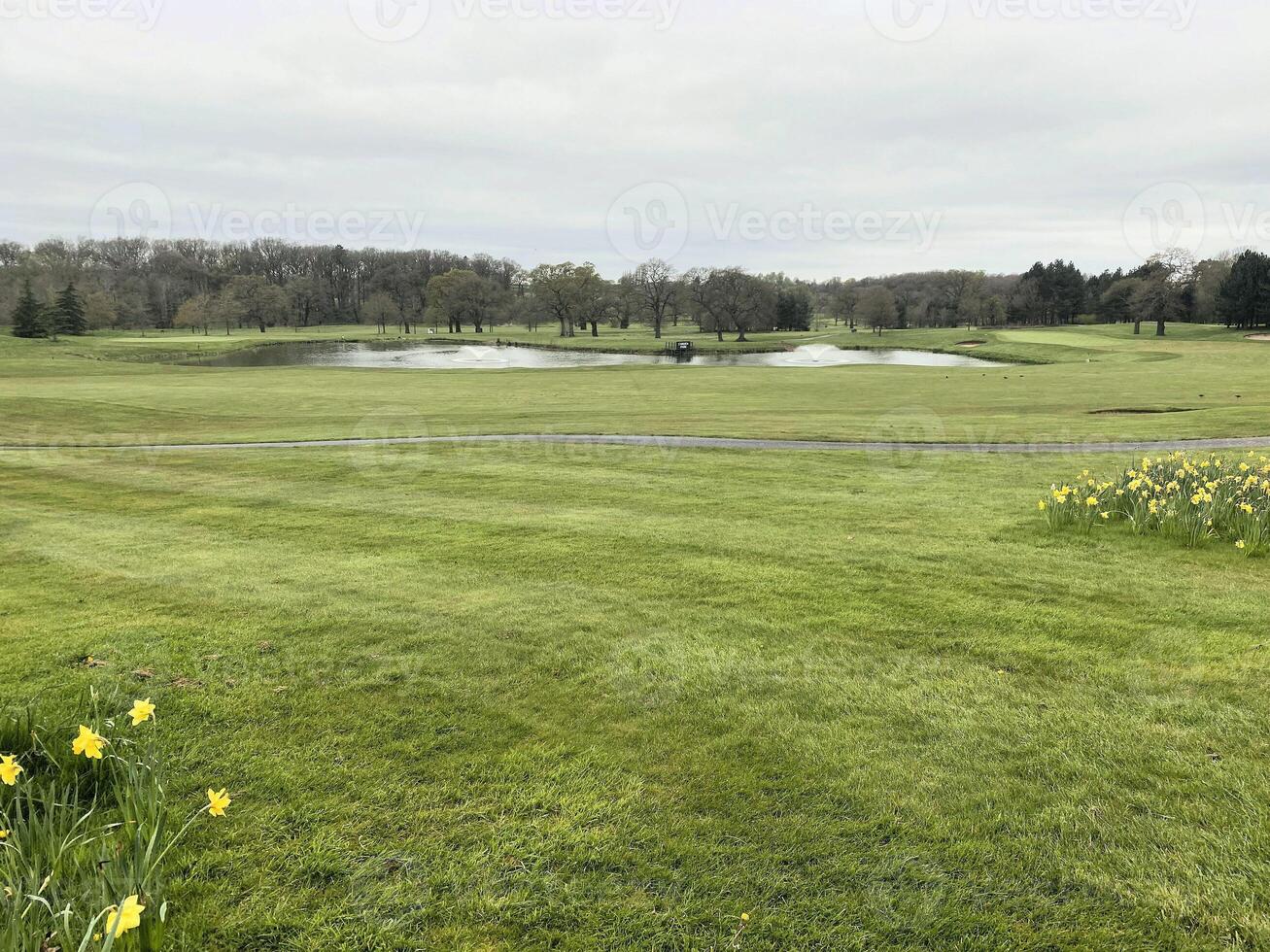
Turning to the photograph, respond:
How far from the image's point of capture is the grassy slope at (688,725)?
11.8 feet

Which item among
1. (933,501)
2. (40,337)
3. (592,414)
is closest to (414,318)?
(40,337)

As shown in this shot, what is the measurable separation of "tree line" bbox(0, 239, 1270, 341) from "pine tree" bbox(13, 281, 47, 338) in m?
0.18

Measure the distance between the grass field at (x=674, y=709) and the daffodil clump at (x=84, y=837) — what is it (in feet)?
0.71

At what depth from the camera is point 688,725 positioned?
16.8ft

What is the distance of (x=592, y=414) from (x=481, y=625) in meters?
21.3

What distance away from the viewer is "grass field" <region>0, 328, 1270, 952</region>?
359 cm

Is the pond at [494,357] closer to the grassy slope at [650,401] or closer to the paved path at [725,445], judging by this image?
the grassy slope at [650,401]

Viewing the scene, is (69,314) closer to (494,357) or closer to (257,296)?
(257,296)

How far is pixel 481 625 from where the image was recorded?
679cm

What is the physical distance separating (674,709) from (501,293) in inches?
5185

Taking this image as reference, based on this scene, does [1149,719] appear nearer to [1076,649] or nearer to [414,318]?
[1076,649]

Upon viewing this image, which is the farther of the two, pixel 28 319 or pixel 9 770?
pixel 28 319

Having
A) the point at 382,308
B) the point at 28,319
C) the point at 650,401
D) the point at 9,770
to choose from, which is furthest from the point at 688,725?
the point at 382,308

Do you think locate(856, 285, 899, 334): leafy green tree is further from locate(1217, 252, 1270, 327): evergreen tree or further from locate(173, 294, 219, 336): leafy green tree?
locate(173, 294, 219, 336): leafy green tree
